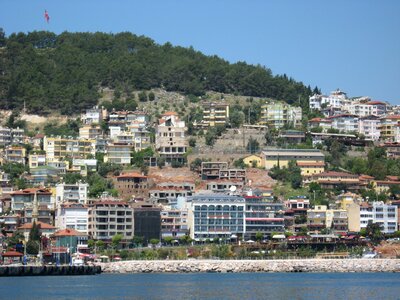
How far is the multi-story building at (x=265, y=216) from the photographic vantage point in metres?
112

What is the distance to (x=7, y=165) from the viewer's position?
125125 mm

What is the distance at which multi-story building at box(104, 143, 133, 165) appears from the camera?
125562mm

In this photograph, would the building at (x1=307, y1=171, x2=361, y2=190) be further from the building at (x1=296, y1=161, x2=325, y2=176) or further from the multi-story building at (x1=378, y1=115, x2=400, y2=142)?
the multi-story building at (x1=378, y1=115, x2=400, y2=142)

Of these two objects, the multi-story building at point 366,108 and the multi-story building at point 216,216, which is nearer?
the multi-story building at point 216,216

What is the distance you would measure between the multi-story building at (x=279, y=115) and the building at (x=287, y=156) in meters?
13.0

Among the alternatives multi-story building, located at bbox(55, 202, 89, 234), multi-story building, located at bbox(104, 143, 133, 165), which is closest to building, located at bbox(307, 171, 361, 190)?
multi-story building, located at bbox(104, 143, 133, 165)

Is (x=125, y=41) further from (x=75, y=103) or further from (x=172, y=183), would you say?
(x=172, y=183)

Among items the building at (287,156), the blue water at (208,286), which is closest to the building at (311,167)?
the building at (287,156)

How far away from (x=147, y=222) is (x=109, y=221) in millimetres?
2990

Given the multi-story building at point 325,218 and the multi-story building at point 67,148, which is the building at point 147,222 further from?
the multi-story building at point 67,148

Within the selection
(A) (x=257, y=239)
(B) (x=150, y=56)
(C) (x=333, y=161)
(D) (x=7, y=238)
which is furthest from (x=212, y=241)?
(B) (x=150, y=56)

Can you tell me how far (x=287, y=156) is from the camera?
12525cm

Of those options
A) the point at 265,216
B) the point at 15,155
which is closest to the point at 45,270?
the point at 265,216

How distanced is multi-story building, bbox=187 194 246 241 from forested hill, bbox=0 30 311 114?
35759 mm
